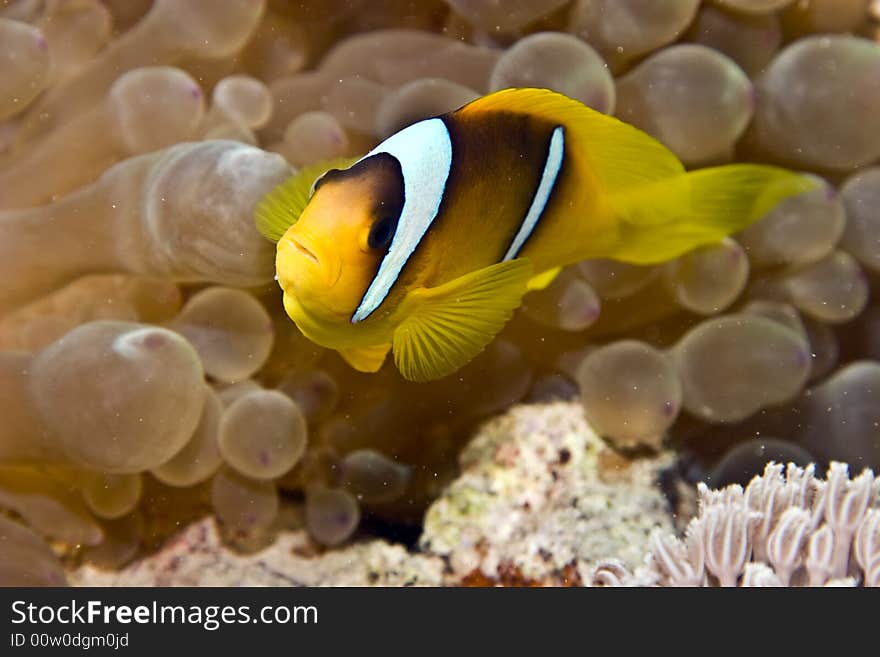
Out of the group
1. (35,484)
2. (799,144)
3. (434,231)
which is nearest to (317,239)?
(434,231)

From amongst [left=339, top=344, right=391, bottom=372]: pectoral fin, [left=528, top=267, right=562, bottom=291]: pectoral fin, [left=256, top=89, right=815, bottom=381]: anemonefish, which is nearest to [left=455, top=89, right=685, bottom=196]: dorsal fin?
[left=256, top=89, right=815, bottom=381]: anemonefish

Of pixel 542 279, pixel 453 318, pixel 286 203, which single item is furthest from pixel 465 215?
pixel 542 279

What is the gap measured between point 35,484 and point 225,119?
2.27 ft

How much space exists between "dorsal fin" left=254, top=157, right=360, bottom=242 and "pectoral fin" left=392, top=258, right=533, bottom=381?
19 cm

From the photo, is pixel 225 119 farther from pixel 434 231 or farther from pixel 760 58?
pixel 760 58

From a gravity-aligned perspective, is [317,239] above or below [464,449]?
above

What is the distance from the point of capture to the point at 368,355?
1173mm

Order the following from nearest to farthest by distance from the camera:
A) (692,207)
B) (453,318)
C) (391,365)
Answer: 1. (453,318)
2. (692,207)
3. (391,365)

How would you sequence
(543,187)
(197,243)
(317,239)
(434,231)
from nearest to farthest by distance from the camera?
(317,239), (434,231), (543,187), (197,243)

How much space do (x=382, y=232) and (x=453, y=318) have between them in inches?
5.9

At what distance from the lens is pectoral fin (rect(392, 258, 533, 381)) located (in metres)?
1.01

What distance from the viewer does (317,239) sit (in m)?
0.89

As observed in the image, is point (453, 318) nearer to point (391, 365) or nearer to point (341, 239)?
point (341, 239)

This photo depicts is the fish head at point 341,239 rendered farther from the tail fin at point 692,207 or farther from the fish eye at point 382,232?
the tail fin at point 692,207
